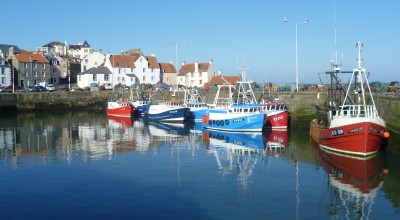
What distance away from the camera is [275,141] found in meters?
31.3

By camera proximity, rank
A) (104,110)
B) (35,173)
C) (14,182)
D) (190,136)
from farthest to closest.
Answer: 1. (104,110)
2. (190,136)
3. (35,173)
4. (14,182)

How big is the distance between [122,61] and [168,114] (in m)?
34.3

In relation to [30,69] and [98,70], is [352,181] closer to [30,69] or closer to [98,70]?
[98,70]

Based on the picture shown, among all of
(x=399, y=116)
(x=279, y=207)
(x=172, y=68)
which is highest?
(x=172, y=68)

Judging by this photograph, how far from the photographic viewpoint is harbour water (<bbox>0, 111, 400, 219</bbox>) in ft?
48.7

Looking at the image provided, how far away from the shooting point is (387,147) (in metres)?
25.0

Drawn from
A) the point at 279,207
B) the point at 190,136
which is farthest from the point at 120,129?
the point at 279,207

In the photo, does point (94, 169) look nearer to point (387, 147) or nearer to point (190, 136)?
point (190, 136)

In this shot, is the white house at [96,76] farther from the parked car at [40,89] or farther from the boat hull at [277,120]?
the boat hull at [277,120]

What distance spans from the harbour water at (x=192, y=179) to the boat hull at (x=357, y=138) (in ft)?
2.28

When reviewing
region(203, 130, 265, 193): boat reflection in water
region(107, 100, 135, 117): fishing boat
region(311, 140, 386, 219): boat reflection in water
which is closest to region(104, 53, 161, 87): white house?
region(107, 100, 135, 117): fishing boat

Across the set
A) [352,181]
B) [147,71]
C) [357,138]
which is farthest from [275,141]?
[147,71]

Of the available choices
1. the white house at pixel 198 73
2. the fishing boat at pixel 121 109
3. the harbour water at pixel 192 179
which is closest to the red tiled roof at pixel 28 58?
the white house at pixel 198 73

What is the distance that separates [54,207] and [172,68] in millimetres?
72615
